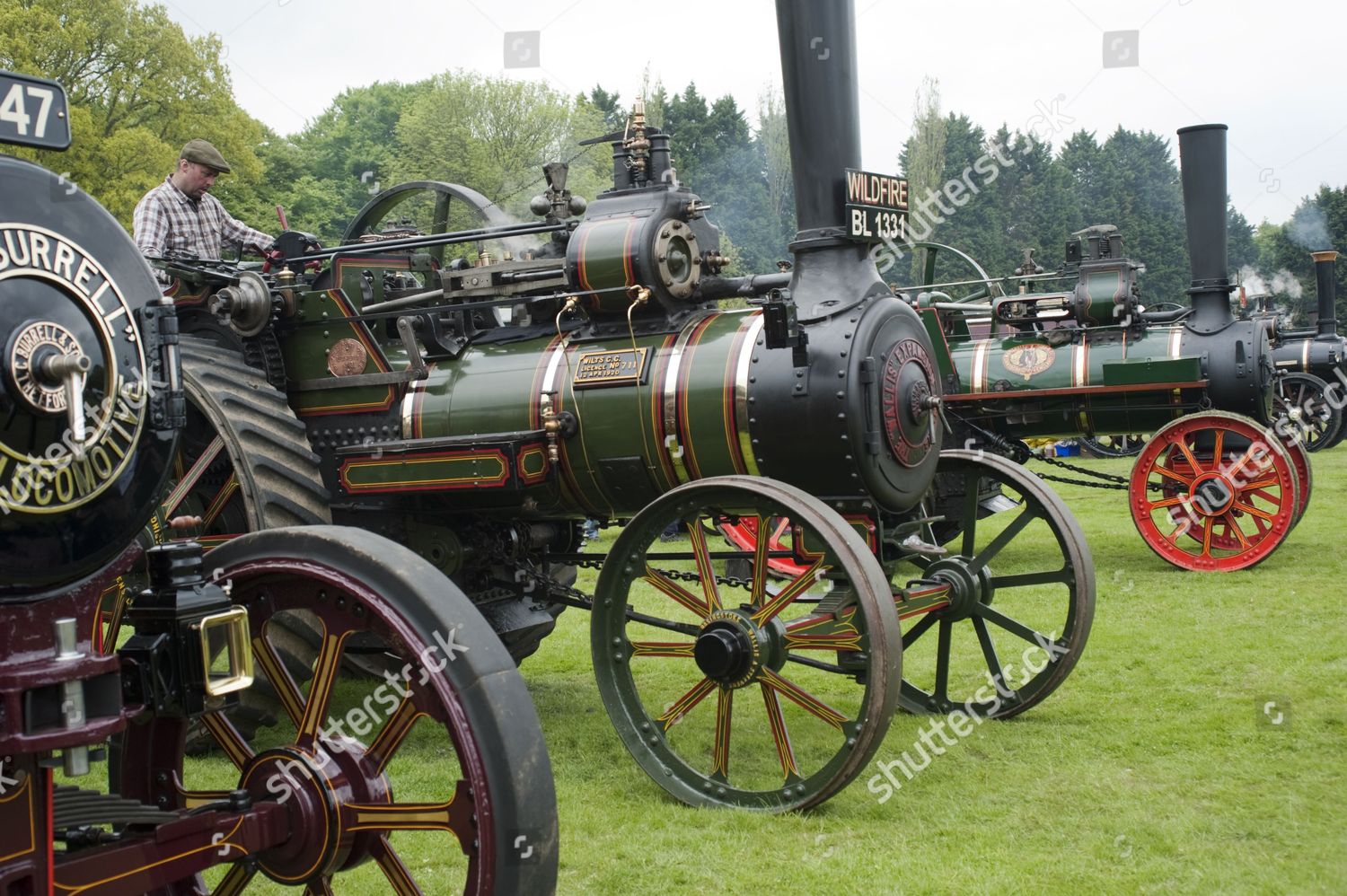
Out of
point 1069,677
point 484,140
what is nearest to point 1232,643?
point 1069,677

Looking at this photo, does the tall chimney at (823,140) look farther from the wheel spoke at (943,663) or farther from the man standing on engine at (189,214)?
the man standing on engine at (189,214)

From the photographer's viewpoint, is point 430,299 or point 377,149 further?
point 377,149

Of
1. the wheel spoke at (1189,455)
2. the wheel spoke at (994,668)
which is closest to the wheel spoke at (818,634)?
the wheel spoke at (994,668)

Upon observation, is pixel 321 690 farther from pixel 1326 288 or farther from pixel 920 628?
pixel 1326 288

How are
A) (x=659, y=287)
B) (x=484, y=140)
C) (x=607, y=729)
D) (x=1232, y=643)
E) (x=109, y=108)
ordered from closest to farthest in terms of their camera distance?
(x=659, y=287) → (x=607, y=729) → (x=1232, y=643) → (x=109, y=108) → (x=484, y=140)

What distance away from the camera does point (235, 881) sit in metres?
2.31

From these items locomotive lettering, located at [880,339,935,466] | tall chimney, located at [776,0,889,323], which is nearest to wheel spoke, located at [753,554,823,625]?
locomotive lettering, located at [880,339,935,466]

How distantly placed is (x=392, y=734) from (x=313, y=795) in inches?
6.5

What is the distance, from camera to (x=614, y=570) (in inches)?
168

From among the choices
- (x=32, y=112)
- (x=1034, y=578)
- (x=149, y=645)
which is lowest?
(x=1034, y=578)

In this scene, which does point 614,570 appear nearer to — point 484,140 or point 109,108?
point 109,108

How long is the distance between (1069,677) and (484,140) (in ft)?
84.5

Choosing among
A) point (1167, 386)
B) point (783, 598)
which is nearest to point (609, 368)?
point (783, 598)

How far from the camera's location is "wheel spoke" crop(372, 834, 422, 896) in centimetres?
222
